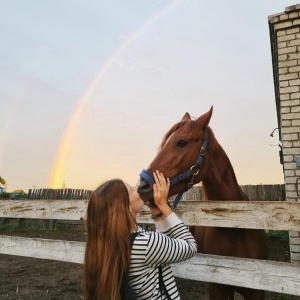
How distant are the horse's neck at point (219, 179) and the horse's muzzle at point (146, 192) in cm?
85

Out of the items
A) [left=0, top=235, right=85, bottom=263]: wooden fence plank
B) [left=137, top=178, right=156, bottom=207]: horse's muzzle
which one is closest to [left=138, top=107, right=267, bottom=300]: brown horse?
[left=137, top=178, right=156, bottom=207]: horse's muzzle

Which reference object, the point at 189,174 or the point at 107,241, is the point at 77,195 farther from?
the point at 107,241

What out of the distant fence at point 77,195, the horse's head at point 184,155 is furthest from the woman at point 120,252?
the distant fence at point 77,195

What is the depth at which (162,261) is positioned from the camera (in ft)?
5.44

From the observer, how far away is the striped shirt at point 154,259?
163 cm

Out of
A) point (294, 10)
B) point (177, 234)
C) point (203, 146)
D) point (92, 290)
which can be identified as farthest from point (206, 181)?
point (294, 10)

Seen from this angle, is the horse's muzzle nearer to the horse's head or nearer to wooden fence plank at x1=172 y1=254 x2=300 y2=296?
the horse's head

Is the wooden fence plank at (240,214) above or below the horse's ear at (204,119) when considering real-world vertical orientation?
below

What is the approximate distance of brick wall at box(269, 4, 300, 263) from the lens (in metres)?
5.97

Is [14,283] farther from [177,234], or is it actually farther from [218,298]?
[177,234]

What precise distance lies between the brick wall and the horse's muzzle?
4.25 metres

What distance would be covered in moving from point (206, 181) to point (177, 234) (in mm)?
1486

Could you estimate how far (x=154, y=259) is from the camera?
5.38 ft

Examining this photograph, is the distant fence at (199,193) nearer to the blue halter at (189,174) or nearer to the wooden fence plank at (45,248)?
the blue halter at (189,174)
